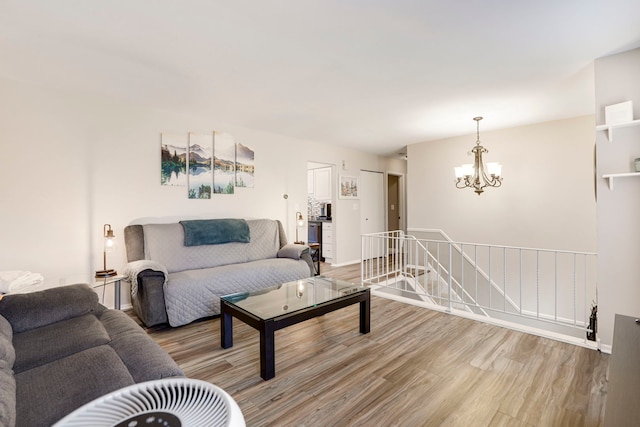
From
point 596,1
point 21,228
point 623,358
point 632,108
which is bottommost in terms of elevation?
point 623,358

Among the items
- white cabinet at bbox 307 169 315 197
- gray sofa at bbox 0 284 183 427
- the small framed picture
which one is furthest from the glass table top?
white cabinet at bbox 307 169 315 197

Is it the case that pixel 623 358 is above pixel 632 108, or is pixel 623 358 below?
below

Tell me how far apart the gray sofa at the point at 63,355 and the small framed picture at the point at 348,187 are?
4.33 m

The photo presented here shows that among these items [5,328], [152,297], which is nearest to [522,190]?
[152,297]

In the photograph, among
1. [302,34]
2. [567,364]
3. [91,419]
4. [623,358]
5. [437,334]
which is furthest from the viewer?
[437,334]

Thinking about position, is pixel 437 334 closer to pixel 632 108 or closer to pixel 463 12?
pixel 632 108

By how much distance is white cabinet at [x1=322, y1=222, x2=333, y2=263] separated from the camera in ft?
19.4

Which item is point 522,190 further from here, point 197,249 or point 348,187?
point 197,249

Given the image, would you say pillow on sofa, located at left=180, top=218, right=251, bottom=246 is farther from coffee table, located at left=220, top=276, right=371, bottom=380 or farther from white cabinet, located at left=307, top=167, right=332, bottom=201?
→ white cabinet, located at left=307, top=167, right=332, bottom=201

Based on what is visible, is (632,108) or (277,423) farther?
(632,108)

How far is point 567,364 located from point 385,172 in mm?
5086

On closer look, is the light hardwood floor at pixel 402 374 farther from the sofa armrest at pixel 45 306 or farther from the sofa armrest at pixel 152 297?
the sofa armrest at pixel 45 306

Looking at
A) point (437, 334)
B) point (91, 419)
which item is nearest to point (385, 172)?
point (437, 334)

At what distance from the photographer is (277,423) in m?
1.63
